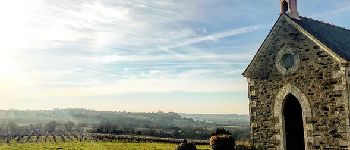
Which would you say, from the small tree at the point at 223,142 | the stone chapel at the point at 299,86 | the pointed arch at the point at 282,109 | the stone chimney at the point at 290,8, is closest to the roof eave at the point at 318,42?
the stone chapel at the point at 299,86

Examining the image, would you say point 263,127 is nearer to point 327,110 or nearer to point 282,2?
point 327,110

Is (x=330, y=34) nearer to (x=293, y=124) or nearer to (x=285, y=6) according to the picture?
(x=285, y=6)

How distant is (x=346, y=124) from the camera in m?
17.6

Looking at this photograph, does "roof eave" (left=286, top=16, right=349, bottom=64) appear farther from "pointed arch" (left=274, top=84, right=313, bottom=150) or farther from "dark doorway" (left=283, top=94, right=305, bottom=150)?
"dark doorway" (left=283, top=94, right=305, bottom=150)

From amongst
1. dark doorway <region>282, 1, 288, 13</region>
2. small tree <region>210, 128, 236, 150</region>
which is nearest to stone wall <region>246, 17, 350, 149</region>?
dark doorway <region>282, 1, 288, 13</region>

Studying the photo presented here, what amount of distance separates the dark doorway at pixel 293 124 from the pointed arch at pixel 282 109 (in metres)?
0.22

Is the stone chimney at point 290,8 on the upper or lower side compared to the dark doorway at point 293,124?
upper

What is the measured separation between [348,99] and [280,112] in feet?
11.4

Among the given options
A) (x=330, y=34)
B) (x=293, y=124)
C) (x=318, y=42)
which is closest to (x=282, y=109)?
(x=293, y=124)

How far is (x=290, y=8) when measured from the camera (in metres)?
21.0

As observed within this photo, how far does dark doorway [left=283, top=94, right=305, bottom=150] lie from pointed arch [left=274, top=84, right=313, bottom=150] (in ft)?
0.71

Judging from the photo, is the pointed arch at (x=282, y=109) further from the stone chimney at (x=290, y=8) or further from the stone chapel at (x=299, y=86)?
the stone chimney at (x=290, y=8)

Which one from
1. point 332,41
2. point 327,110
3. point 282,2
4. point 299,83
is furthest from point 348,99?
point 282,2

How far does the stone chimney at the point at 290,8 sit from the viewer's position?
2092 cm
